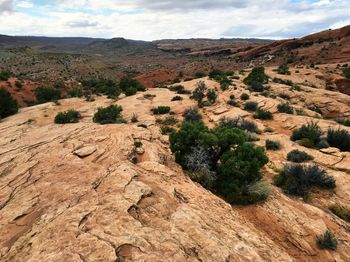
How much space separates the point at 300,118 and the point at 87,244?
17.6 metres

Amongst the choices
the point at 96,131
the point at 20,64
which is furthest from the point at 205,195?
the point at 20,64

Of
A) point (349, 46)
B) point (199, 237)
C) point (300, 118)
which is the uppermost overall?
point (199, 237)

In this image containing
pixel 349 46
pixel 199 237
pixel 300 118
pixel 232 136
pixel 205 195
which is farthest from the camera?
pixel 349 46

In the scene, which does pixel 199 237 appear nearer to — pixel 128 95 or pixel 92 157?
pixel 92 157

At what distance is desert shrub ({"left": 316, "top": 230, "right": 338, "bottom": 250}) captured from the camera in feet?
27.2

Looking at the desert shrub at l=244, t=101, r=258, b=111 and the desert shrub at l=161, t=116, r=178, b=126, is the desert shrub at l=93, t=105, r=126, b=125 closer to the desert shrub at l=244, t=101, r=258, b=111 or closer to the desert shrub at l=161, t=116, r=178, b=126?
the desert shrub at l=161, t=116, r=178, b=126

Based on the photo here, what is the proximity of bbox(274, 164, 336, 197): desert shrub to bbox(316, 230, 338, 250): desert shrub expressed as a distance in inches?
108

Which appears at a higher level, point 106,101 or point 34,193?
point 34,193

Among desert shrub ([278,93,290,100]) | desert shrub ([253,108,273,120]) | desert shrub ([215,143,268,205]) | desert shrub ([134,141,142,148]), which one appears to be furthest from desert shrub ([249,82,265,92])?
desert shrub ([134,141,142,148])

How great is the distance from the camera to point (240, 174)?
10.4 meters

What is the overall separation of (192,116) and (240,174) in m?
10.3

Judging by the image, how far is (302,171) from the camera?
11766mm

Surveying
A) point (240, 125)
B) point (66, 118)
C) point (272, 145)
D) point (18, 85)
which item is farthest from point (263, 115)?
point (18, 85)

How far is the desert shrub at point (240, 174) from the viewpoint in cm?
1001
